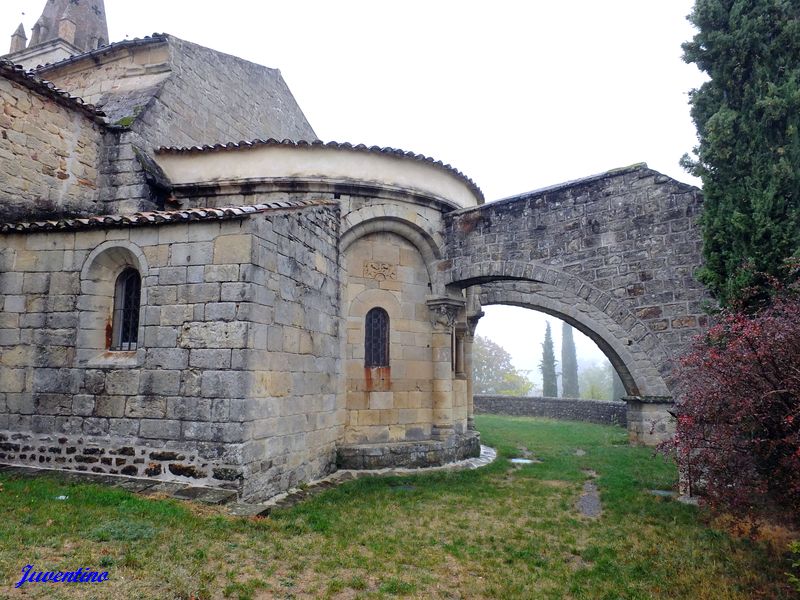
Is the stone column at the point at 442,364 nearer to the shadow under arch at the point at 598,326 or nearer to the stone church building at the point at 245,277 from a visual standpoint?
the stone church building at the point at 245,277

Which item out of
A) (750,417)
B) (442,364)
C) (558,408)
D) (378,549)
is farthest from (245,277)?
(558,408)

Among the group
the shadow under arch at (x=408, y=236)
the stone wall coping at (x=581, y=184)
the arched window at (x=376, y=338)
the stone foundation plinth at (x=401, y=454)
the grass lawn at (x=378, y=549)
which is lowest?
the grass lawn at (x=378, y=549)

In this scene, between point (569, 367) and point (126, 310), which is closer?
point (126, 310)

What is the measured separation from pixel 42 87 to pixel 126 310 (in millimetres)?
3888

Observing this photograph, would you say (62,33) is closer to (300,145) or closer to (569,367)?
(300,145)

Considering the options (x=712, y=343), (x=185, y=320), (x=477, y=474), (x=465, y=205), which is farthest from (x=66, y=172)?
(x=712, y=343)

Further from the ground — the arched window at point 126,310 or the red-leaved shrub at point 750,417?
the arched window at point 126,310

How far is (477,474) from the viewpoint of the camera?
9102 millimetres

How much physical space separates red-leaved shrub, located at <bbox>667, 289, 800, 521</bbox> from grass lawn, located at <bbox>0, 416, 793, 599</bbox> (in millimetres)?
645

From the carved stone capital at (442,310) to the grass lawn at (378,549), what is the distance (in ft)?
11.3

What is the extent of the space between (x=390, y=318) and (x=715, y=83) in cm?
603

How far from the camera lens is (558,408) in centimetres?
2253

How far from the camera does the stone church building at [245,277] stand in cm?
648

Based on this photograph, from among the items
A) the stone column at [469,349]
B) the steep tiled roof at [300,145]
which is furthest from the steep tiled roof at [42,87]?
the stone column at [469,349]
